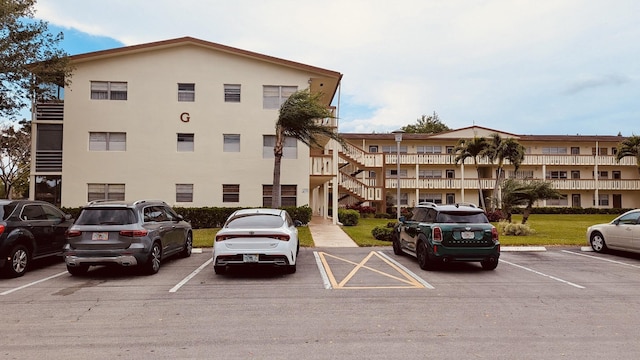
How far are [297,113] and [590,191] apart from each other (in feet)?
123

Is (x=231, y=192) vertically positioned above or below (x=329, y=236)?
above

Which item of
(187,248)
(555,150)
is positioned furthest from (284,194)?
(555,150)

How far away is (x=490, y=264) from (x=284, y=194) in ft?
42.6

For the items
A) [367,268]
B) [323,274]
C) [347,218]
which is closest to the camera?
[323,274]

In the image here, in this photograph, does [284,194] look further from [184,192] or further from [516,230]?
[516,230]

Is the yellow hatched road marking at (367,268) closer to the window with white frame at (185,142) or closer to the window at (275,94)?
the window at (275,94)

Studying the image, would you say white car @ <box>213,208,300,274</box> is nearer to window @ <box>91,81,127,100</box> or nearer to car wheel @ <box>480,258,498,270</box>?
car wheel @ <box>480,258,498,270</box>

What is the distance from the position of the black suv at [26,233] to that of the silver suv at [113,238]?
99 centimetres

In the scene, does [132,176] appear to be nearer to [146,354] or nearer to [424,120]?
[146,354]

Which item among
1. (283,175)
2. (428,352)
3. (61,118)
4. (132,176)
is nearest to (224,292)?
(428,352)

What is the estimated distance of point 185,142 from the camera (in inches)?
833

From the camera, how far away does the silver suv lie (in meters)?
8.45

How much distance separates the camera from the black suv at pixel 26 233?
8.51m

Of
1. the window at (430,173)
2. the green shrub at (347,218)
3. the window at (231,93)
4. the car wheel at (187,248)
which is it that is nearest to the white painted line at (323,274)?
the car wheel at (187,248)
